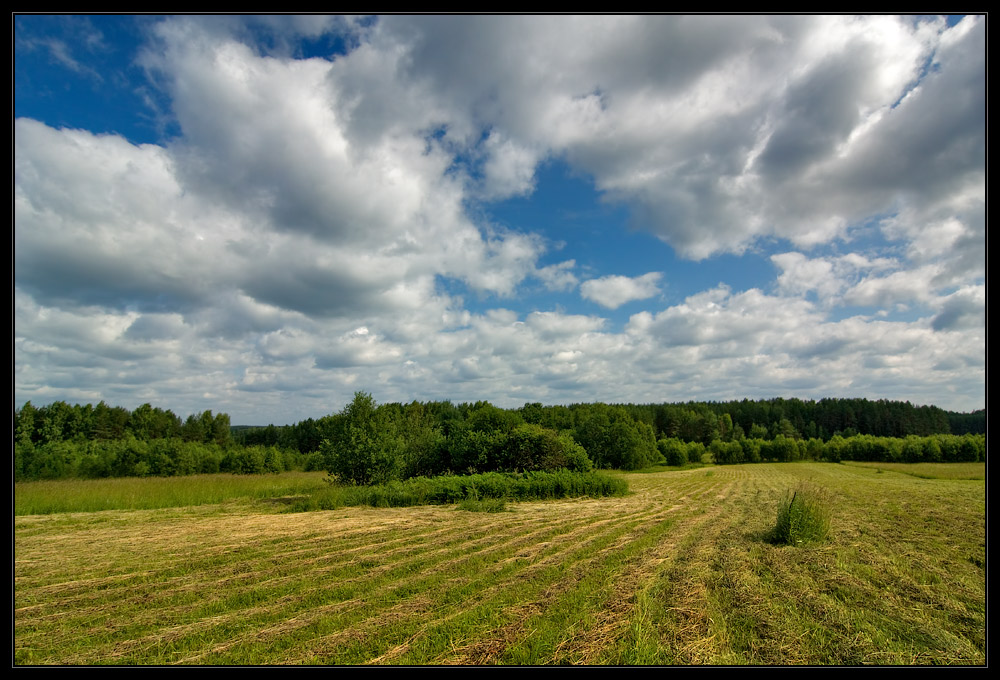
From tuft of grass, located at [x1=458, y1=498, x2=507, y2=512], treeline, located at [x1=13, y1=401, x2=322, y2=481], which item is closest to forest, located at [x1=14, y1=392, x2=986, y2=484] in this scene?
treeline, located at [x1=13, y1=401, x2=322, y2=481]

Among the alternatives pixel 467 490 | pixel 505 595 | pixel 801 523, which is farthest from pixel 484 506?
pixel 505 595

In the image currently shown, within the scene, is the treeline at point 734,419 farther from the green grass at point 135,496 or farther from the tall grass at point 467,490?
the green grass at point 135,496

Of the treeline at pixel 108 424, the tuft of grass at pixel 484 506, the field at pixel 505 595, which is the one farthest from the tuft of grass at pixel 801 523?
the treeline at pixel 108 424

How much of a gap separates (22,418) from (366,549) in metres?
67.5

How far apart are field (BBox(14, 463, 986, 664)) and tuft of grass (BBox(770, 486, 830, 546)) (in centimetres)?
33

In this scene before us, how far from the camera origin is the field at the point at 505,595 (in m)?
5.12

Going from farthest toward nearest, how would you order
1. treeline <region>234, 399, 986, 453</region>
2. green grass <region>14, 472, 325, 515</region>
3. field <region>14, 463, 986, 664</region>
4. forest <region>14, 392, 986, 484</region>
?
treeline <region>234, 399, 986, 453</region> < forest <region>14, 392, 986, 484</region> < green grass <region>14, 472, 325, 515</region> < field <region>14, 463, 986, 664</region>

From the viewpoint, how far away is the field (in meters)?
5.12

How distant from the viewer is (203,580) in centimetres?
809

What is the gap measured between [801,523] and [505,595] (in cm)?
805

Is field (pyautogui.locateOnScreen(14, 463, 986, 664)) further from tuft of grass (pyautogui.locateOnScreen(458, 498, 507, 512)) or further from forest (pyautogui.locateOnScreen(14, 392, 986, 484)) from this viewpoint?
tuft of grass (pyautogui.locateOnScreen(458, 498, 507, 512))

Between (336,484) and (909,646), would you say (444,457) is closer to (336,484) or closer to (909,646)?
(336,484)

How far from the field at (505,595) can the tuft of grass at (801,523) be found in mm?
333

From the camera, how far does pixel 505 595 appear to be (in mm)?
7047
